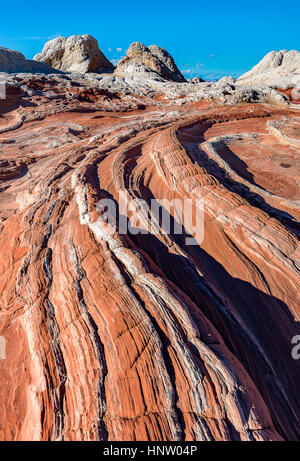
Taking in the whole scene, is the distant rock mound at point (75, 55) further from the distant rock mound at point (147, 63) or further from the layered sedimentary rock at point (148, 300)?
the layered sedimentary rock at point (148, 300)

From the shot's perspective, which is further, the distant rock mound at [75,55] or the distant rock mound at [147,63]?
the distant rock mound at [75,55]

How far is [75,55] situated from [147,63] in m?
11.0

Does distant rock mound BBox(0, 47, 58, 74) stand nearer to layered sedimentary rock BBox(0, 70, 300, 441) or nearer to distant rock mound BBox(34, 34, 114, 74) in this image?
distant rock mound BBox(34, 34, 114, 74)

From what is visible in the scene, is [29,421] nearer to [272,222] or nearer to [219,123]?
[272,222]

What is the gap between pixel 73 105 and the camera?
21.2m

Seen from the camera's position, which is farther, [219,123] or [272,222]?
[219,123]

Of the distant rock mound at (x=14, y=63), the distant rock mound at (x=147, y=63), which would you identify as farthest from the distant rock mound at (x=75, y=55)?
the distant rock mound at (x=14, y=63)

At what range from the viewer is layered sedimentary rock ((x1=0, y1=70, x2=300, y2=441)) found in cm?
391

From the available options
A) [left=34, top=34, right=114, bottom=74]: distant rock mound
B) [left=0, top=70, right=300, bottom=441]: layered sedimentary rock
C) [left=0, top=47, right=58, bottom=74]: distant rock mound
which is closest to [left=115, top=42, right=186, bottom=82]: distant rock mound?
[left=34, top=34, right=114, bottom=74]: distant rock mound

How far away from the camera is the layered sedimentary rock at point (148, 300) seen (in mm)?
3908

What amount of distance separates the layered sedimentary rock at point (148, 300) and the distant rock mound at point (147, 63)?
25.4 m

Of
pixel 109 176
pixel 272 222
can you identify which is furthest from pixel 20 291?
pixel 272 222

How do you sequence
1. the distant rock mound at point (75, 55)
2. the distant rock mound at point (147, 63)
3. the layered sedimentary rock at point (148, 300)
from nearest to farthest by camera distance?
1. the layered sedimentary rock at point (148, 300)
2. the distant rock mound at point (147, 63)
3. the distant rock mound at point (75, 55)

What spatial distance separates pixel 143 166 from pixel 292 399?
9417 millimetres
